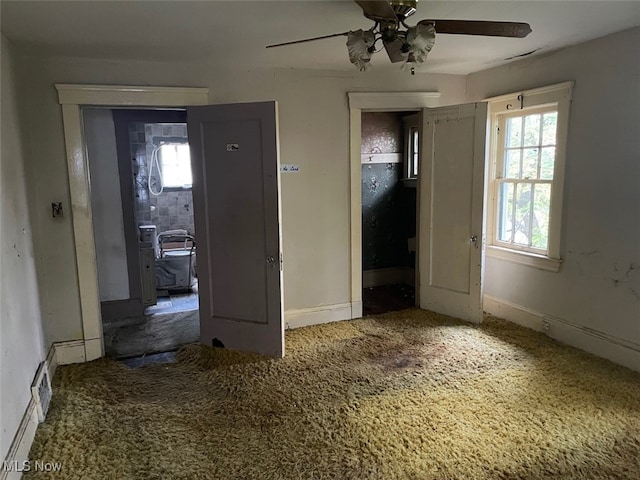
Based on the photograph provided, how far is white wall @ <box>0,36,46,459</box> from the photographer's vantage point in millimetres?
2223

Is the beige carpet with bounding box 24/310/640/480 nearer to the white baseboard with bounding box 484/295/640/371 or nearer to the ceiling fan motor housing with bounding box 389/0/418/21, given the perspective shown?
the white baseboard with bounding box 484/295/640/371

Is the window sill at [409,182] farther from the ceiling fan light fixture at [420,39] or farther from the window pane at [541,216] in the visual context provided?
the ceiling fan light fixture at [420,39]

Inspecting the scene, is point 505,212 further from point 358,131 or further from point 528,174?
point 358,131

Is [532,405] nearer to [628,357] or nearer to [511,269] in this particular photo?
[628,357]

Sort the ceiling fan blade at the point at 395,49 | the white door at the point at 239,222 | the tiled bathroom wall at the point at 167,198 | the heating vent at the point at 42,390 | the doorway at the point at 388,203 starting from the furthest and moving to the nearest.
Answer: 1. the tiled bathroom wall at the point at 167,198
2. the doorway at the point at 388,203
3. the white door at the point at 239,222
4. the heating vent at the point at 42,390
5. the ceiling fan blade at the point at 395,49

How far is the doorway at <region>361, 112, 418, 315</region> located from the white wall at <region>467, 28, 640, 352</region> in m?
1.83

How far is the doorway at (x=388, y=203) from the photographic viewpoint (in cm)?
531

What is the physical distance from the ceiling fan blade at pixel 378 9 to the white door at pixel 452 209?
6.92 ft

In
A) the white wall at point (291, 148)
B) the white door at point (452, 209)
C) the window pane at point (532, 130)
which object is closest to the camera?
the white wall at point (291, 148)

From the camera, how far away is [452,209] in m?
4.16

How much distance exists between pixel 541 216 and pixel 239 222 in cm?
261

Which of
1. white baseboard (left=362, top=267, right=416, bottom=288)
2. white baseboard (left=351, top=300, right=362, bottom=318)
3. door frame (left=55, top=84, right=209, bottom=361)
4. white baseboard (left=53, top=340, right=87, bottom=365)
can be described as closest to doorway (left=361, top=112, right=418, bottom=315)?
white baseboard (left=362, top=267, right=416, bottom=288)

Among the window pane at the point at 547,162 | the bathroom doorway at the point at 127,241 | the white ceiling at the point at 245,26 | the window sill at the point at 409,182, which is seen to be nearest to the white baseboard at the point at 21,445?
the bathroom doorway at the point at 127,241

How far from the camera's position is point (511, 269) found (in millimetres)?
4086
